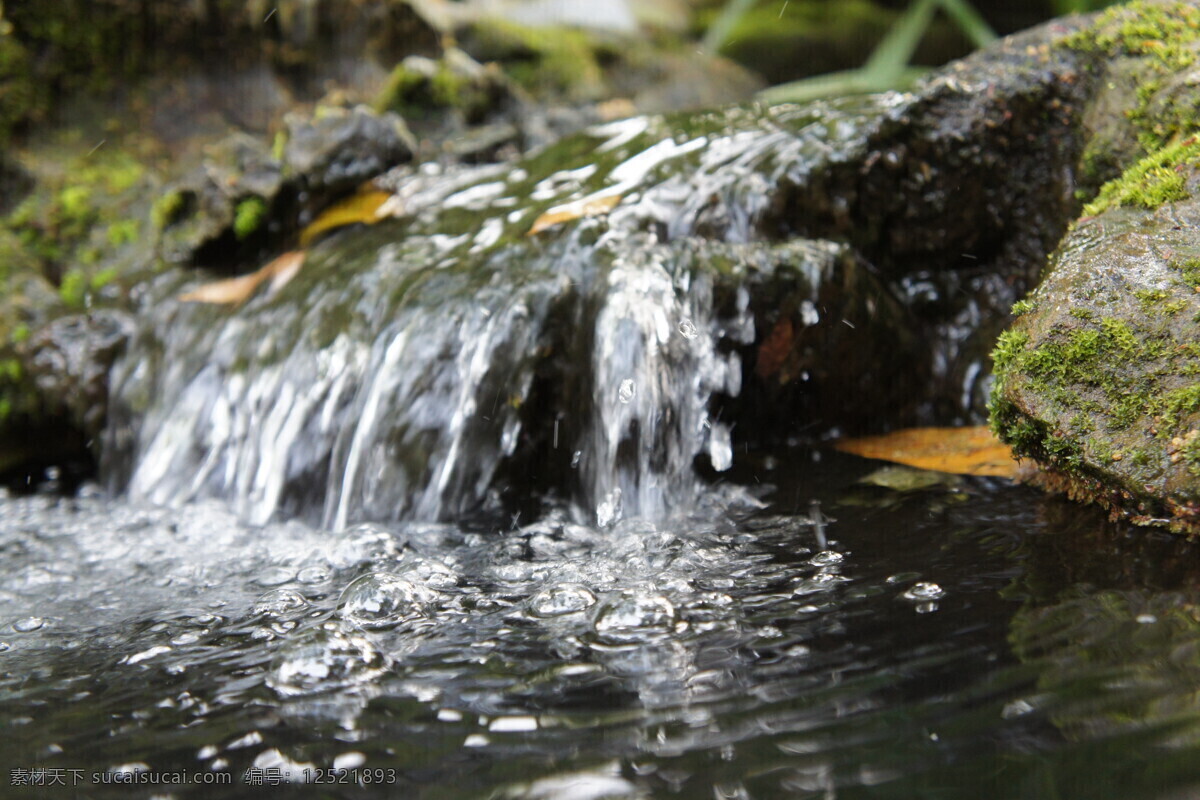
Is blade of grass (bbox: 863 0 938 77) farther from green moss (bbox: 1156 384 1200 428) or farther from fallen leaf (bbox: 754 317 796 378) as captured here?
green moss (bbox: 1156 384 1200 428)

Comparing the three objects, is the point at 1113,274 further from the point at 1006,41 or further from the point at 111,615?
the point at 111,615

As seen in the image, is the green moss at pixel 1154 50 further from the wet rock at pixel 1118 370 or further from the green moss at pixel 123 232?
the green moss at pixel 123 232

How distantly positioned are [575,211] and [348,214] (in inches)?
54.7

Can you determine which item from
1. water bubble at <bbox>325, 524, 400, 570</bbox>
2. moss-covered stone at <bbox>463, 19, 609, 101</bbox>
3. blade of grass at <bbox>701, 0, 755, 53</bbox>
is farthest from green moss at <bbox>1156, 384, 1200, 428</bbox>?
blade of grass at <bbox>701, 0, 755, 53</bbox>

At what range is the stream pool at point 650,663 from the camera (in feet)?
4.39

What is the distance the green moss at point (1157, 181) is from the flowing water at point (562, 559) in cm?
86

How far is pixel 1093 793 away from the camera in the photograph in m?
1.20

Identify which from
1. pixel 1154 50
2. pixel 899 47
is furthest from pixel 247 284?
pixel 899 47

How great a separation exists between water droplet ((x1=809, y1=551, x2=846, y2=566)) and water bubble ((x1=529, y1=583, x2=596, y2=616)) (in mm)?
545

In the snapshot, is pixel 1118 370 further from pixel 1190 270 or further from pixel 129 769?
pixel 129 769

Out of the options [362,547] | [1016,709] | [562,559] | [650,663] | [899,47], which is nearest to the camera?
[1016,709]

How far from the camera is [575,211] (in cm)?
343

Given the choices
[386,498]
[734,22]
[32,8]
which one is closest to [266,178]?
[386,498]

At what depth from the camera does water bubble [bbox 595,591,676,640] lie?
1821mm
